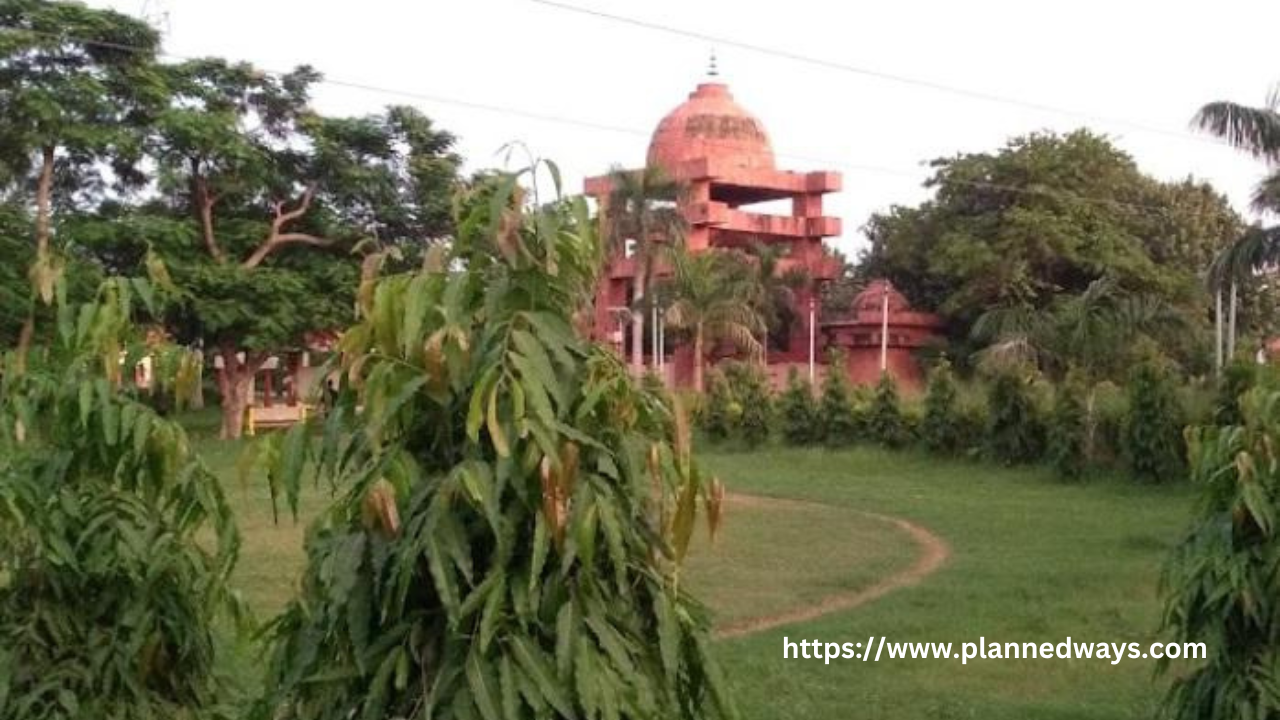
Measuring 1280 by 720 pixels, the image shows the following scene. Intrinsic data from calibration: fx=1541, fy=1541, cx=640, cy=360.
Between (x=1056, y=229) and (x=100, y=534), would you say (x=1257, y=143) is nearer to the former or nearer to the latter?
(x=100, y=534)

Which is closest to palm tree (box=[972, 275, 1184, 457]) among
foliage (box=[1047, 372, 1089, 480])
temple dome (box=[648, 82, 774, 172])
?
foliage (box=[1047, 372, 1089, 480])

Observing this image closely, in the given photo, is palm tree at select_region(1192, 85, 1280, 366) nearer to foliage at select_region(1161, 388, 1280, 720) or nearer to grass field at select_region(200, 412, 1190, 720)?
grass field at select_region(200, 412, 1190, 720)

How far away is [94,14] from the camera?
2109 centimetres

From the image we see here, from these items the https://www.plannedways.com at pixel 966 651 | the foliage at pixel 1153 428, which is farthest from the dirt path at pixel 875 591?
the foliage at pixel 1153 428

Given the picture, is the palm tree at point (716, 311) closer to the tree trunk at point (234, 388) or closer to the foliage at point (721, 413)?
the foliage at point (721, 413)

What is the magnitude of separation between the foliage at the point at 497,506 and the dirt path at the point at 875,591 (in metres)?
5.77

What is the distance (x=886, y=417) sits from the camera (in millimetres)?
20516

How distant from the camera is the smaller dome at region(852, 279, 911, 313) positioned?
30.6m

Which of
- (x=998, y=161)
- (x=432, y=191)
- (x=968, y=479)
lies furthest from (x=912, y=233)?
(x=968, y=479)

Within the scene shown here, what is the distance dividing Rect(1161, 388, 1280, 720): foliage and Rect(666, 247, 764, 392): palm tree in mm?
22904

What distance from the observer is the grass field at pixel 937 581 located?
633 centimetres

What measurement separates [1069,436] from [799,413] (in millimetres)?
5192

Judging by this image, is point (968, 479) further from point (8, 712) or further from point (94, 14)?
point (8, 712)

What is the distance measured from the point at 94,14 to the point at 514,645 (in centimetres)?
2108
